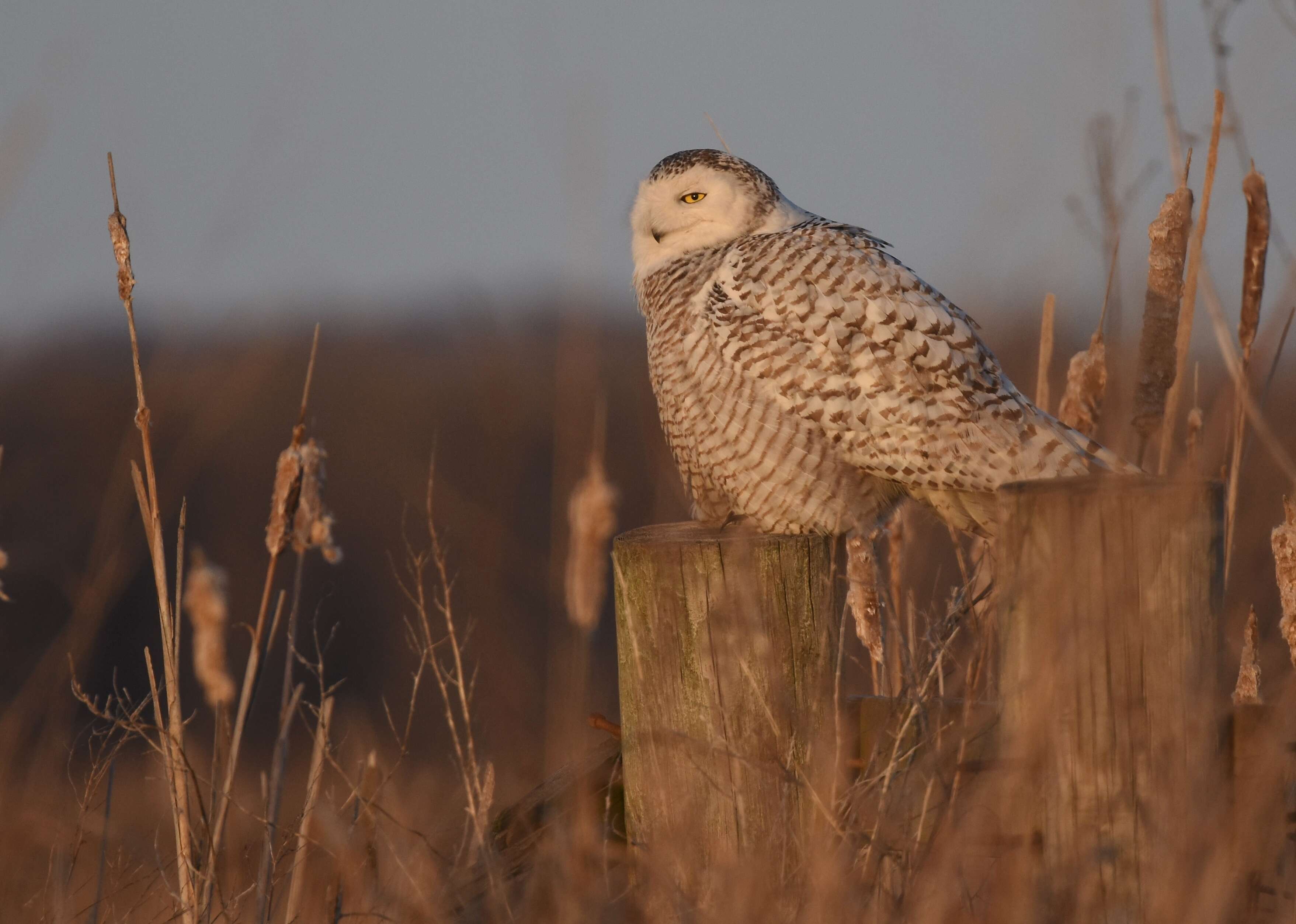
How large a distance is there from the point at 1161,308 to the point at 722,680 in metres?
0.96

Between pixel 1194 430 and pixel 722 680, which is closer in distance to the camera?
pixel 722 680

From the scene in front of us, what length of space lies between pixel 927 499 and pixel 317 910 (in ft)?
5.58

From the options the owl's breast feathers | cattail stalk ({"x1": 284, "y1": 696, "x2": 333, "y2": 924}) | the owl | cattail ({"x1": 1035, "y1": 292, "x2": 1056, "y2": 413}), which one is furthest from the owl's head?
cattail stalk ({"x1": 284, "y1": 696, "x2": 333, "y2": 924})

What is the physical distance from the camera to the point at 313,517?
7.43ft

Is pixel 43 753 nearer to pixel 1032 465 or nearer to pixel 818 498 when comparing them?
pixel 818 498

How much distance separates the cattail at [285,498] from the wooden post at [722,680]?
60cm

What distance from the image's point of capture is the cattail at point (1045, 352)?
8.89 ft

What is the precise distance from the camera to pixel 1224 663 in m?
1.56

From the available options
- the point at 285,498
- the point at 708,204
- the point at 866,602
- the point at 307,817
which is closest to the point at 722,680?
the point at 866,602

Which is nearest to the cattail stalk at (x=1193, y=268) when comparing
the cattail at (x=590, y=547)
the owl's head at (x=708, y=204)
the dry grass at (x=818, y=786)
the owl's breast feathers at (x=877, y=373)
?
the dry grass at (x=818, y=786)

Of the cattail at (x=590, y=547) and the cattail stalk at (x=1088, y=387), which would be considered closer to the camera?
the cattail at (x=590, y=547)

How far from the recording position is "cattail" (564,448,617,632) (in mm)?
2061

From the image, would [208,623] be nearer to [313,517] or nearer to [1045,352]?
[313,517]

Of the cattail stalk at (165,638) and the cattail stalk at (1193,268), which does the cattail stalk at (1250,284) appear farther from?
the cattail stalk at (165,638)
